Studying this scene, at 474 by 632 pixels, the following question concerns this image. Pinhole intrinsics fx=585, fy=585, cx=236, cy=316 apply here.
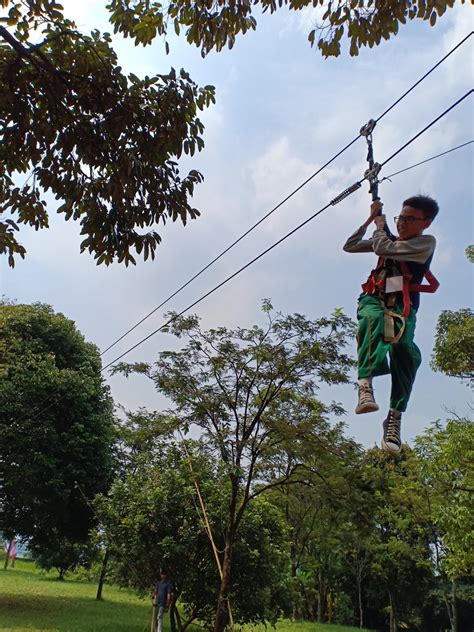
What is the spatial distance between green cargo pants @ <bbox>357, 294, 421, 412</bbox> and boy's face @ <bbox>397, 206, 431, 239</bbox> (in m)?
0.40

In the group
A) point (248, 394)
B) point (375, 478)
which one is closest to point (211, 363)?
point (248, 394)

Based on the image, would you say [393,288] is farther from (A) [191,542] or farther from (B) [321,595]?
(B) [321,595]

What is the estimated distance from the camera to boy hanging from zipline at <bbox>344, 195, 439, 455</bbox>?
9.95 ft

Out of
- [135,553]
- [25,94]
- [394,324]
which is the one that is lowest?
[135,553]

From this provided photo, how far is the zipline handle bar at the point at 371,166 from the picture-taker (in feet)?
11.3

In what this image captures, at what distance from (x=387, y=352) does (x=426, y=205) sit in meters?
0.82

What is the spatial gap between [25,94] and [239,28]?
6.24ft

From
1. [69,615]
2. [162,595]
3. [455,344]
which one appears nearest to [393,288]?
[455,344]

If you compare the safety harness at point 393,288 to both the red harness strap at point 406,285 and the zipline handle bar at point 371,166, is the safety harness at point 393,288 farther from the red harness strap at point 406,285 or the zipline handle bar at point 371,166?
the zipline handle bar at point 371,166

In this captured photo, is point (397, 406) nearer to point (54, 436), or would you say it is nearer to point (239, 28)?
point (239, 28)

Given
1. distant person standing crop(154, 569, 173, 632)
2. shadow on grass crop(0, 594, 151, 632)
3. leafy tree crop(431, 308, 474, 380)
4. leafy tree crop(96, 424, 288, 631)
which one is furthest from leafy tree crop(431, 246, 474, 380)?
shadow on grass crop(0, 594, 151, 632)

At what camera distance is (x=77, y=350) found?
18828 millimetres

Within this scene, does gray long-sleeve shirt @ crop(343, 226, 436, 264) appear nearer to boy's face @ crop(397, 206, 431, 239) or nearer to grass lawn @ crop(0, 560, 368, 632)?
boy's face @ crop(397, 206, 431, 239)

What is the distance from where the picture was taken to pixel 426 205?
3.13 meters
